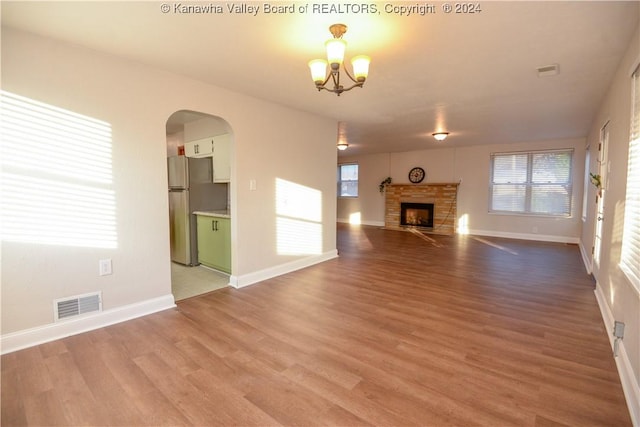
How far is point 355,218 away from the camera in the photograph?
10406mm

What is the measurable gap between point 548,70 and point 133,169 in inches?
157

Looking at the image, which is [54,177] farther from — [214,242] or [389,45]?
[389,45]

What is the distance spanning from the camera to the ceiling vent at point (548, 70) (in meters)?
2.87

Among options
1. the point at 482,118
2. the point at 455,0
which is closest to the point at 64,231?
the point at 455,0

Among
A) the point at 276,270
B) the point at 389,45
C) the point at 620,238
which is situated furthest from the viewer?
the point at 276,270

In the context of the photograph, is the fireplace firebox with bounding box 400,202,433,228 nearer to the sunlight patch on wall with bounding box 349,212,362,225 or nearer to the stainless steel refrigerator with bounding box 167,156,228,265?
the sunlight patch on wall with bounding box 349,212,362,225

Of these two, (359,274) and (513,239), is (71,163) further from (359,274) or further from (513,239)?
(513,239)

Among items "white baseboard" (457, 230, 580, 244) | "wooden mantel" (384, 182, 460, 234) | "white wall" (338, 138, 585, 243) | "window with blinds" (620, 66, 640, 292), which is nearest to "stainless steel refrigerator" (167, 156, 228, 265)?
"window with blinds" (620, 66, 640, 292)

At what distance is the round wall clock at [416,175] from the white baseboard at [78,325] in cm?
748

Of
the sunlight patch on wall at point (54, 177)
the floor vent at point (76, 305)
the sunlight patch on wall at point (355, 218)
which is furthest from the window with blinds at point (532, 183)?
the floor vent at point (76, 305)

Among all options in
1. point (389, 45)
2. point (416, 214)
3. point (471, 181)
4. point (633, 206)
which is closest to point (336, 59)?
point (389, 45)

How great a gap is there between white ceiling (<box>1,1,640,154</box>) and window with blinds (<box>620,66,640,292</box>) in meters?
0.59

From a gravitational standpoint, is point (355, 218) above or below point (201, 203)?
below

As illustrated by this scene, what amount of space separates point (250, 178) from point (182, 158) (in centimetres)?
137
